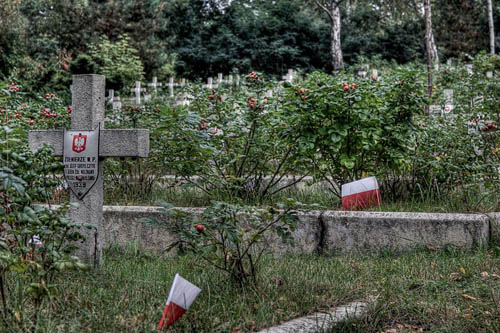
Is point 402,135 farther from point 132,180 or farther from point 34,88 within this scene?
point 34,88

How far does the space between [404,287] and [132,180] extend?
3.29 metres

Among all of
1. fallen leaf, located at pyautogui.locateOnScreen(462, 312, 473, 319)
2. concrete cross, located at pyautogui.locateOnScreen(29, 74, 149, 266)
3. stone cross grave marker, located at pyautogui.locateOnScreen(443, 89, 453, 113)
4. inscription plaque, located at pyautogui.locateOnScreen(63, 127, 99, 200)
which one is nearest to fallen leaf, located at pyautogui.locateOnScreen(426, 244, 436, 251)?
fallen leaf, located at pyautogui.locateOnScreen(462, 312, 473, 319)

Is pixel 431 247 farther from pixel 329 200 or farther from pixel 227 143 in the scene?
pixel 227 143

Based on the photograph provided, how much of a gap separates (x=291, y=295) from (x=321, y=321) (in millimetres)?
328

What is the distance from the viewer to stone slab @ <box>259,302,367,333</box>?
2480 millimetres

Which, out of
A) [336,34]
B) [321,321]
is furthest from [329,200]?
[336,34]

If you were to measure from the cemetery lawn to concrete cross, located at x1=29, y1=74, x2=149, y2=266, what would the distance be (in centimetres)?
23

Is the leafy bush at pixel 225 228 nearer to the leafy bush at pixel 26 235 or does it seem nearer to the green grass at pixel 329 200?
the leafy bush at pixel 26 235

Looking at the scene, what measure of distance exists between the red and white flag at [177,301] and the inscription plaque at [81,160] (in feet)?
5.02

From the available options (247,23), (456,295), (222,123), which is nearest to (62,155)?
(222,123)

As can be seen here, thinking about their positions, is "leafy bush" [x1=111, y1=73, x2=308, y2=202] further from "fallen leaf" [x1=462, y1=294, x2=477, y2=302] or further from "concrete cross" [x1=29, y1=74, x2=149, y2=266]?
"fallen leaf" [x1=462, y1=294, x2=477, y2=302]

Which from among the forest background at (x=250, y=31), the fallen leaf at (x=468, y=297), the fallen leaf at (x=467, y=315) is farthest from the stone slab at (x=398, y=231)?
the forest background at (x=250, y=31)

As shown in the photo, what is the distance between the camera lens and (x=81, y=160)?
376 cm

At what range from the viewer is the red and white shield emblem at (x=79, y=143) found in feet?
12.4
